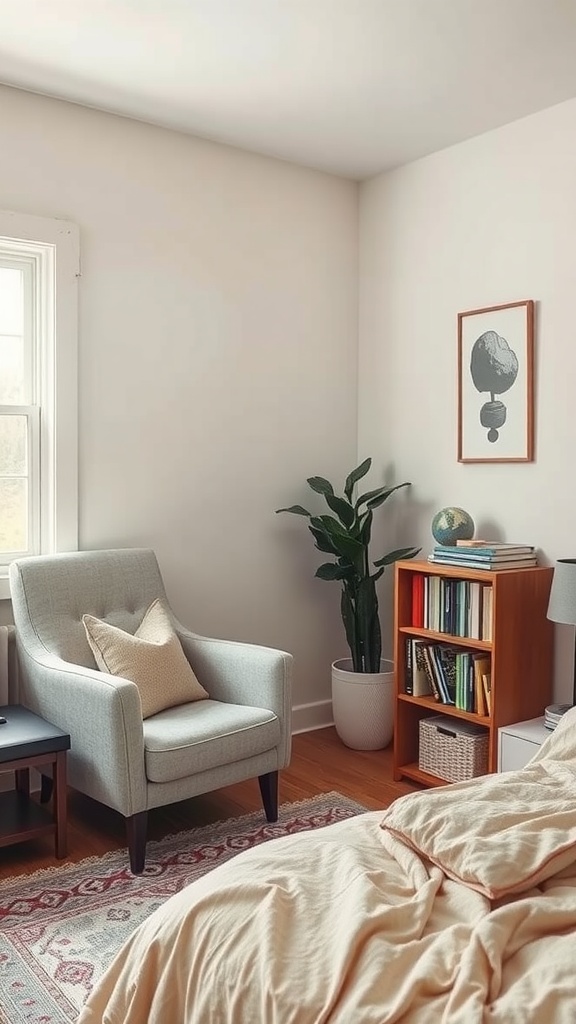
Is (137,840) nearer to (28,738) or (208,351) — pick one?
(28,738)

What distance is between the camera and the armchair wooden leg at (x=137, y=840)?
2762mm

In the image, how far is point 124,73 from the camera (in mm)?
3186

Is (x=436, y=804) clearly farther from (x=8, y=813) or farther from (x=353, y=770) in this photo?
(x=353, y=770)

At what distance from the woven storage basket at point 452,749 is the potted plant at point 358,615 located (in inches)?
14.1

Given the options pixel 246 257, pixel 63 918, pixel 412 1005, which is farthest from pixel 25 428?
pixel 412 1005

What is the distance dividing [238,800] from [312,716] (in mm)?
981

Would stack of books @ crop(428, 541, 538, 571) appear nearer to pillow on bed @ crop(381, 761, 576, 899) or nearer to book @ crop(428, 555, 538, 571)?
book @ crop(428, 555, 538, 571)

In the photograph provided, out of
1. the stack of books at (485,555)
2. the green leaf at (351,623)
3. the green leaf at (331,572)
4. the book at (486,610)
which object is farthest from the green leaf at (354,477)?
the book at (486,610)

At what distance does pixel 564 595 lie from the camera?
3.04m

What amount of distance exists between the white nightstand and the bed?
4.23ft

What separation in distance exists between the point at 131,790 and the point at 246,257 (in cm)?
239

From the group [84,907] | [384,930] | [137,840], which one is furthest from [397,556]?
[384,930]

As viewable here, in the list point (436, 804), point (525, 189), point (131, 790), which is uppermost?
point (525, 189)

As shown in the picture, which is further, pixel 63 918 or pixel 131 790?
pixel 131 790
